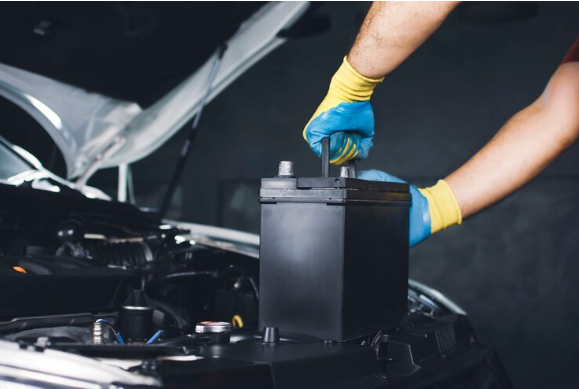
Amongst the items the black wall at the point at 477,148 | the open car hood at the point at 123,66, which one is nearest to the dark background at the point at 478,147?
the black wall at the point at 477,148

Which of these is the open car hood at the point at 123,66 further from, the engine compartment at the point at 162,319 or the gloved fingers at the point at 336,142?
the gloved fingers at the point at 336,142

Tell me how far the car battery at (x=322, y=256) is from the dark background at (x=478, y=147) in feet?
Answer: 8.04

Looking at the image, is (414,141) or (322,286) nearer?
(322,286)

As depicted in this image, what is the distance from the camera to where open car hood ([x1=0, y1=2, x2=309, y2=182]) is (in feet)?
5.48

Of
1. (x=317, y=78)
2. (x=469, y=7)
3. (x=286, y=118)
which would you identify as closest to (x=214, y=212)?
(x=286, y=118)

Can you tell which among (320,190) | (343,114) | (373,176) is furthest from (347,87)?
(320,190)

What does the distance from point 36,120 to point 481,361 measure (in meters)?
1.36

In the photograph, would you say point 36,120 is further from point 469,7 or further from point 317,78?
point 317,78

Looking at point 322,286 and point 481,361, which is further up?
point 322,286

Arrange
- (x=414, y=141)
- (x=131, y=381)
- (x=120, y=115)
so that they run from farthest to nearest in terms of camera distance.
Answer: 1. (x=414, y=141)
2. (x=120, y=115)
3. (x=131, y=381)

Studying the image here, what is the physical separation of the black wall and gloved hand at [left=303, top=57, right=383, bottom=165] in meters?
2.58

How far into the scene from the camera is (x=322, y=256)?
1030 mm

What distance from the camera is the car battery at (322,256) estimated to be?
3.35 ft

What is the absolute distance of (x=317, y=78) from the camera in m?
5.05
